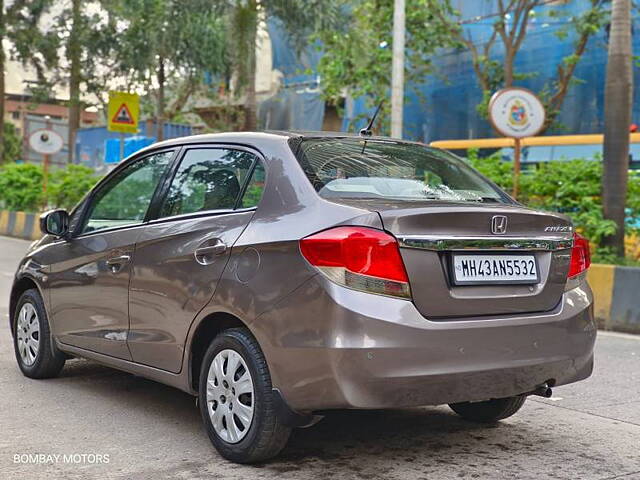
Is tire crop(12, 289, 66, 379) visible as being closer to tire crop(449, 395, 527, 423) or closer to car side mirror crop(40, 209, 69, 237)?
car side mirror crop(40, 209, 69, 237)

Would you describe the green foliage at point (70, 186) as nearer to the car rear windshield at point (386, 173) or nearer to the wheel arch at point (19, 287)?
the wheel arch at point (19, 287)

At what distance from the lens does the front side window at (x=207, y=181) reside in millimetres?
4480

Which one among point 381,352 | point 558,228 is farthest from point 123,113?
point 381,352

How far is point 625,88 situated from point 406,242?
7.59 meters

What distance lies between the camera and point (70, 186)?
2109 centimetres

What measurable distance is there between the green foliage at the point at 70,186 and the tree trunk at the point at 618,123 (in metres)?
13.2

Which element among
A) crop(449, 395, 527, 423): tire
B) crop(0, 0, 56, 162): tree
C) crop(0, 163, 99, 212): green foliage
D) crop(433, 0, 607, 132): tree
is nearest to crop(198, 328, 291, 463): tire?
crop(449, 395, 527, 423): tire

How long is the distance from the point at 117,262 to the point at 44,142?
17.8 meters

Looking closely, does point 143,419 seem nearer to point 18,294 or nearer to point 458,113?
point 18,294

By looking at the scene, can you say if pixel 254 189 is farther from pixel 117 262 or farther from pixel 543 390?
pixel 543 390

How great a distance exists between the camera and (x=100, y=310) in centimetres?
515

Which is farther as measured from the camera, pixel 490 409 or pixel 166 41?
pixel 166 41

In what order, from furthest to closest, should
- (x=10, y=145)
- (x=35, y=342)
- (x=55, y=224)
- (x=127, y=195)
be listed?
1. (x=10, y=145)
2. (x=35, y=342)
3. (x=55, y=224)
4. (x=127, y=195)

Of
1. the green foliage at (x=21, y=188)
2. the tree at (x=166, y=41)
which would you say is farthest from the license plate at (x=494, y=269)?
the green foliage at (x=21, y=188)
